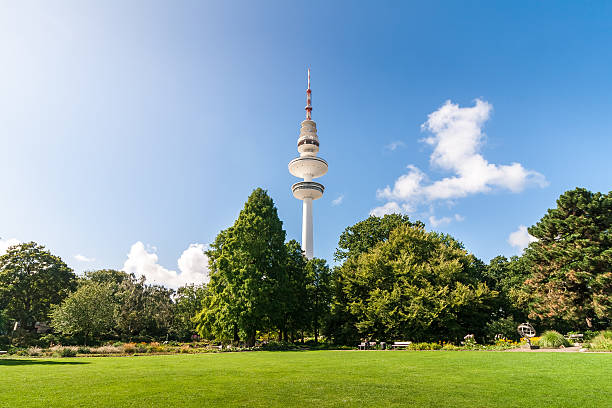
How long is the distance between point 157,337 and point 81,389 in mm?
41389

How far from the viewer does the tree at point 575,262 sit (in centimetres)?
→ 2952

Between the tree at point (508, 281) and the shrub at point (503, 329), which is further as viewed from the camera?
the tree at point (508, 281)

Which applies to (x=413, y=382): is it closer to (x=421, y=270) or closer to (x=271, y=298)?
(x=271, y=298)

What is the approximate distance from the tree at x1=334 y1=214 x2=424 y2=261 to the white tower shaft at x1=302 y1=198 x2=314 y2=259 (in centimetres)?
3275

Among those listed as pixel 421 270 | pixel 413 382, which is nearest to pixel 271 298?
pixel 421 270

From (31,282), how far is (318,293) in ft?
125

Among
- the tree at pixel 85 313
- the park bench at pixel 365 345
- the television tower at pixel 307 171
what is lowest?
A: the park bench at pixel 365 345

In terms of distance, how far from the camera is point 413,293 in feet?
102

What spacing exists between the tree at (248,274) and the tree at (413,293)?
7697mm

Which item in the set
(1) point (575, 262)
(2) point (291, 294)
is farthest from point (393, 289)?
(1) point (575, 262)

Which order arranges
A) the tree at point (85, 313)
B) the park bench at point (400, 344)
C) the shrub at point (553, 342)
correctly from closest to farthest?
1. the shrub at point (553, 342)
2. the park bench at point (400, 344)
3. the tree at point (85, 313)

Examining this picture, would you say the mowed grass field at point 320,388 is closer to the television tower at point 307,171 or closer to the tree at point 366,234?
the tree at point 366,234

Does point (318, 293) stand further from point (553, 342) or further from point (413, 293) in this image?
point (553, 342)

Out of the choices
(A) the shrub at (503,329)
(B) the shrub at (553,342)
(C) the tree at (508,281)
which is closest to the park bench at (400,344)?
(B) the shrub at (553,342)
